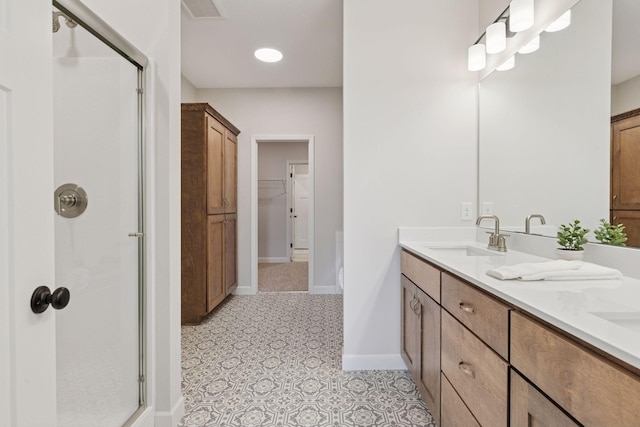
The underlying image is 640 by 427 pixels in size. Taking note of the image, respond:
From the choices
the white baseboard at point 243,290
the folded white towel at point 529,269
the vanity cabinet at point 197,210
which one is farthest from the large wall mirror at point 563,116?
the white baseboard at point 243,290

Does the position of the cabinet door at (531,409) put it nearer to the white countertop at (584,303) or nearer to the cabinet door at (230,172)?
the white countertop at (584,303)

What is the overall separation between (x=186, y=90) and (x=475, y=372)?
3918 mm

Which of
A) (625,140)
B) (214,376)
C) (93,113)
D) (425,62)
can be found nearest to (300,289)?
(214,376)

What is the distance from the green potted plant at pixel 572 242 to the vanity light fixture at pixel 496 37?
3.55 ft

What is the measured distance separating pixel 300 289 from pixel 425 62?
3.09 meters

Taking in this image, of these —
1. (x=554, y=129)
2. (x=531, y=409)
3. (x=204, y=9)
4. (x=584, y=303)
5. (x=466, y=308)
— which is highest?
(x=204, y=9)

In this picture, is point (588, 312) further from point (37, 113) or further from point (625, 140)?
point (37, 113)

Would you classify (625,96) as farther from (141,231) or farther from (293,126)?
(293,126)

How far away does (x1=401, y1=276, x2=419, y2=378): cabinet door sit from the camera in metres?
1.82

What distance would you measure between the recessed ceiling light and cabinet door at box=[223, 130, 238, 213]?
2.80 ft

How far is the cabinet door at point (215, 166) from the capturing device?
310 centimetres

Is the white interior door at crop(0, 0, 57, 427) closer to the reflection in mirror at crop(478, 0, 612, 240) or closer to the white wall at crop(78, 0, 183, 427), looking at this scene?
the white wall at crop(78, 0, 183, 427)

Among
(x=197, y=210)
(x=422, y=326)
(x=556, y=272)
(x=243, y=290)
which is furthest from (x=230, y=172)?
(x=556, y=272)

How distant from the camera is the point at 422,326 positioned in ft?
5.55
